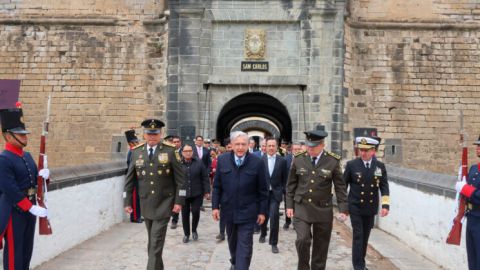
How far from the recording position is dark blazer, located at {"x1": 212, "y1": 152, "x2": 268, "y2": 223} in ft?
17.0

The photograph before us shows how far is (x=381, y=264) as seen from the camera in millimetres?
6531

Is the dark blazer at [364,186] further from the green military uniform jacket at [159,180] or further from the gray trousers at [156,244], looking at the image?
the gray trousers at [156,244]

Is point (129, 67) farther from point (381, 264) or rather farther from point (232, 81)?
point (381, 264)

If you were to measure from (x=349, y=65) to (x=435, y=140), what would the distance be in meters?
3.62

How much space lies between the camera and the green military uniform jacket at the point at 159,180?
17.4 feet

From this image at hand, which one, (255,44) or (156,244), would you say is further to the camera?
(255,44)

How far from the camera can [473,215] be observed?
14.5 ft

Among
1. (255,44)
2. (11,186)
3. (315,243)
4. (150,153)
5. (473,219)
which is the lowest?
(315,243)

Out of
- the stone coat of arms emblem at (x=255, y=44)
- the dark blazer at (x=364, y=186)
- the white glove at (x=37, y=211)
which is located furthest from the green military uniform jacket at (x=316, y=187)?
the stone coat of arms emblem at (x=255, y=44)

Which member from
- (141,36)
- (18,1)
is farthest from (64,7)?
(141,36)

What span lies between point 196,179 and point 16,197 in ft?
13.3

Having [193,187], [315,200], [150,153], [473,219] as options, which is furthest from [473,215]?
[193,187]

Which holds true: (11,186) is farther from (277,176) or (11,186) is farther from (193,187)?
(277,176)

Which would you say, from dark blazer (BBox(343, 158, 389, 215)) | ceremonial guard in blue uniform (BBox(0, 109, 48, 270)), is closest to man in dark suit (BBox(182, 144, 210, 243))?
dark blazer (BBox(343, 158, 389, 215))
